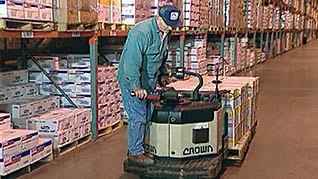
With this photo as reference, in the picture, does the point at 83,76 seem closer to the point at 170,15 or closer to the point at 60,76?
the point at 60,76

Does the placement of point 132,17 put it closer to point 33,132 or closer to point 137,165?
point 33,132

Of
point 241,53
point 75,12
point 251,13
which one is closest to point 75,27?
point 75,12

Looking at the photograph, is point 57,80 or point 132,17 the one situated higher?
point 132,17

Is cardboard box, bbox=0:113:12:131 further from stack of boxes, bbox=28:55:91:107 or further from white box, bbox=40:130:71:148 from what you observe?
stack of boxes, bbox=28:55:91:107

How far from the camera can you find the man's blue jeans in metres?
4.32

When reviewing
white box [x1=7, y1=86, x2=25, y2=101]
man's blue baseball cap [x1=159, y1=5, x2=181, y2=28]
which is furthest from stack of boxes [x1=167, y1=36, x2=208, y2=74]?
man's blue baseball cap [x1=159, y1=5, x2=181, y2=28]

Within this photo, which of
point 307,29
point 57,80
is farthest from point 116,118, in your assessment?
point 307,29

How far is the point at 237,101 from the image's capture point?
5348mm

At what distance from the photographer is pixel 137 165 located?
4293 mm

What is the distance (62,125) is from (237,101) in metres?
2.03

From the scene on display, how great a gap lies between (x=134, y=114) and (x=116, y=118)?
269cm

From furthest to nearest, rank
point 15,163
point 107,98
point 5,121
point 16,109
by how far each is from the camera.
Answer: point 107,98 → point 16,109 → point 5,121 → point 15,163

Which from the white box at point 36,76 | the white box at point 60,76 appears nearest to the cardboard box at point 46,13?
the white box at point 60,76

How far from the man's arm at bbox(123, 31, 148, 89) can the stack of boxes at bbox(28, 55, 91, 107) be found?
209 cm
